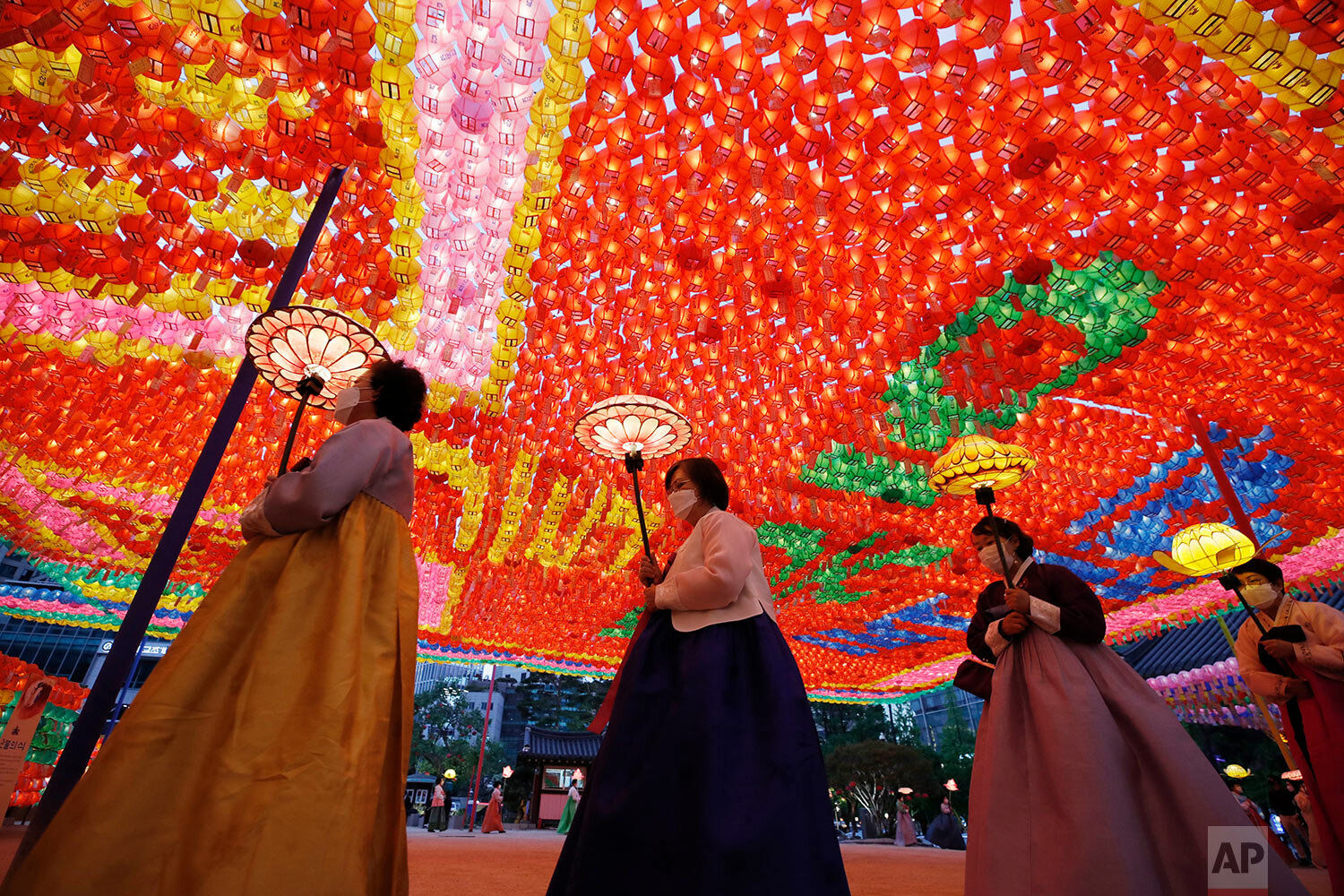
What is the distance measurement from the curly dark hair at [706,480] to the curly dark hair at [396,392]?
798 mm

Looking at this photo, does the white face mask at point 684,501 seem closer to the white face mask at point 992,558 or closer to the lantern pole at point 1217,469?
the white face mask at point 992,558

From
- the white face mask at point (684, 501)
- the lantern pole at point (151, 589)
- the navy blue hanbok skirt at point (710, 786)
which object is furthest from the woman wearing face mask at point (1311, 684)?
the lantern pole at point (151, 589)

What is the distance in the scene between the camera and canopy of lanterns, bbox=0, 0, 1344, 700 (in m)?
2.08

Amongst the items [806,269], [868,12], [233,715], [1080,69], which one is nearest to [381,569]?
[233,715]

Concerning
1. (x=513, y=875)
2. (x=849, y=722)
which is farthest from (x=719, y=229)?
(x=849, y=722)

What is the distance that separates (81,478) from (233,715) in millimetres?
6659

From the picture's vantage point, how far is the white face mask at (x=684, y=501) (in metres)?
2.04

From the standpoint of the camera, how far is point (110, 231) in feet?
9.05

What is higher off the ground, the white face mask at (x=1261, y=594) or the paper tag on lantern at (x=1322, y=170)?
the paper tag on lantern at (x=1322, y=170)

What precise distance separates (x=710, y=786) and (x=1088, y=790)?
113 centimetres

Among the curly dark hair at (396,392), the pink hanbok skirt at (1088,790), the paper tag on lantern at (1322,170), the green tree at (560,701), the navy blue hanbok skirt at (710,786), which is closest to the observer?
the navy blue hanbok skirt at (710,786)

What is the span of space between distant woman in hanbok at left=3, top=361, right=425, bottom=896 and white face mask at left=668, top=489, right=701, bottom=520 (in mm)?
817

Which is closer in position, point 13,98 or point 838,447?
point 13,98

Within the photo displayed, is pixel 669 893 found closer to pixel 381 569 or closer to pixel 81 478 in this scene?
pixel 381 569
